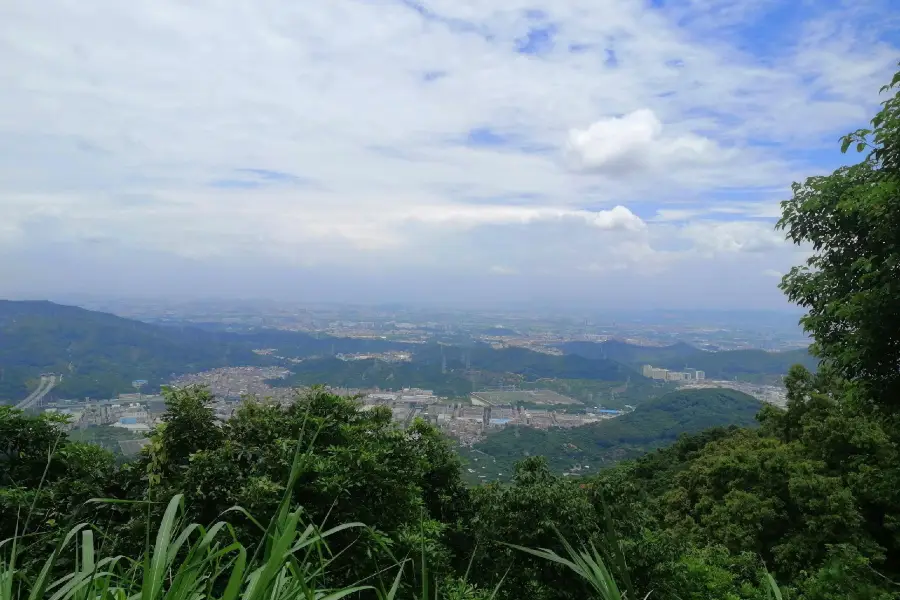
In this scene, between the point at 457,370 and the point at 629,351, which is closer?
the point at 457,370

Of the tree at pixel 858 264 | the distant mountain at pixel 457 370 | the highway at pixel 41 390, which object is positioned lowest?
the distant mountain at pixel 457 370

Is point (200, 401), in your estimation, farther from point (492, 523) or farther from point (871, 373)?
point (871, 373)

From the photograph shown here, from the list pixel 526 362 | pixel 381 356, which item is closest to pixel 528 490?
pixel 381 356

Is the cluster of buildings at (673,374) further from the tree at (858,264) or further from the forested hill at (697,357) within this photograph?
the tree at (858,264)

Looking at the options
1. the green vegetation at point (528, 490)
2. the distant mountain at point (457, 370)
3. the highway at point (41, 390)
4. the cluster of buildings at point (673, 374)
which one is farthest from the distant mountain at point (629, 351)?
the green vegetation at point (528, 490)

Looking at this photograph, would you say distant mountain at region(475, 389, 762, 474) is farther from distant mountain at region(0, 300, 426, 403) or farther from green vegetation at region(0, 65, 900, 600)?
distant mountain at region(0, 300, 426, 403)

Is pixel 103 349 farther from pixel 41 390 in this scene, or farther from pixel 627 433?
pixel 627 433

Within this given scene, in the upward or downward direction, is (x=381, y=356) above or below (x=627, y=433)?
above
